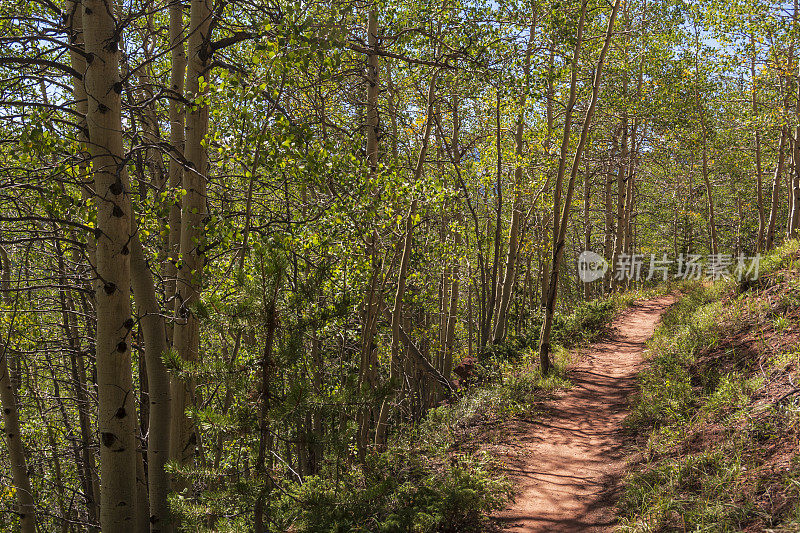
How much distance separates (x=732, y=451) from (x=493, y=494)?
2227 mm

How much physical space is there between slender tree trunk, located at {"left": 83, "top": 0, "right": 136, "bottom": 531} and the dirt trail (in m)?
3.41

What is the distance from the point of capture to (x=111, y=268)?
3.84 meters

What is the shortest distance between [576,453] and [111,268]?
5.55 m

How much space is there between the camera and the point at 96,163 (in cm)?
384

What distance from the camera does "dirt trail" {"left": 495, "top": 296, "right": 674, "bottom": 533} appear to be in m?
5.16

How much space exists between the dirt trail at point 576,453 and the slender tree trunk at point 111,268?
3406mm

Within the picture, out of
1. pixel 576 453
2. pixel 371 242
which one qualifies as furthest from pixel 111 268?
pixel 576 453

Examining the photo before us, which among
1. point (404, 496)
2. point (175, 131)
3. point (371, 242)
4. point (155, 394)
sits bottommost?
point (404, 496)

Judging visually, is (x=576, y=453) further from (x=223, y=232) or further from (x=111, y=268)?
(x=111, y=268)

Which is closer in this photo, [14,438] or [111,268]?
[111,268]

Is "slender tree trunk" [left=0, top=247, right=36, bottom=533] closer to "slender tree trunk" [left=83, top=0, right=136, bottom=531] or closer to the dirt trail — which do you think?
"slender tree trunk" [left=83, top=0, right=136, bottom=531]

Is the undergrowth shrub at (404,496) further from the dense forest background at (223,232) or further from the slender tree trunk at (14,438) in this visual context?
the slender tree trunk at (14,438)

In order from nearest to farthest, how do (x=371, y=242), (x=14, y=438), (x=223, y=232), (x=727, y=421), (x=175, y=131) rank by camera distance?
1. (x=223, y=232)
2. (x=175, y=131)
3. (x=727, y=421)
4. (x=14, y=438)
5. (x=371, y=242)

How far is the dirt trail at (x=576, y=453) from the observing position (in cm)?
516
